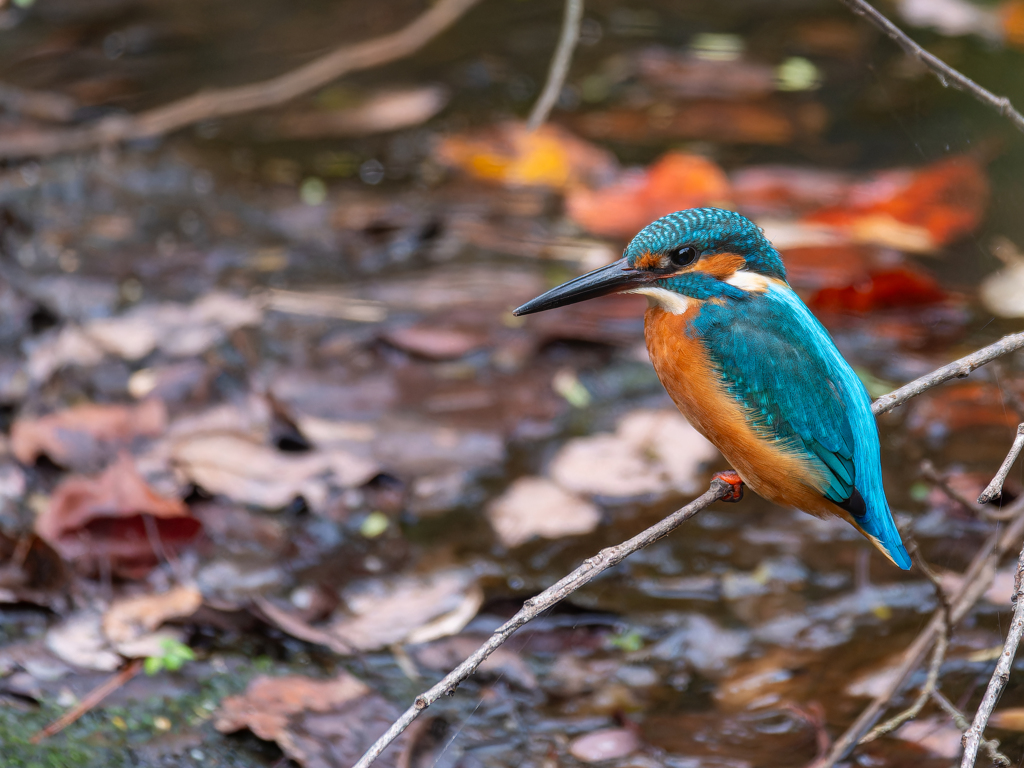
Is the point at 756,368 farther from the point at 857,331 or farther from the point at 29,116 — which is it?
the point at 29,116

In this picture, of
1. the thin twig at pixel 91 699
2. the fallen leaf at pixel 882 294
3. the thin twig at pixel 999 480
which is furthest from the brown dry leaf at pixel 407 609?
the fallen leaf at pixel 882 294

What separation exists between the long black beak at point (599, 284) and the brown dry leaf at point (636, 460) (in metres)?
1.07

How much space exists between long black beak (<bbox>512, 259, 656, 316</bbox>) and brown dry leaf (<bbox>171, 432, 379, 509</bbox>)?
112 centimetres

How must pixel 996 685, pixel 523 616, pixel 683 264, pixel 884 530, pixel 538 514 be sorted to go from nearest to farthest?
pixel 996 685, pixel 523 616, pixel 884 530, pixel 683 264, pixel 538 514

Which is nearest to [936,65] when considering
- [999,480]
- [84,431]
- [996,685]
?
[999,480]

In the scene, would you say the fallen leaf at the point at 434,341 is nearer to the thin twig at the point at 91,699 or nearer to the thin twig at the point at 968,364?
the thin twig at the point at 91,699

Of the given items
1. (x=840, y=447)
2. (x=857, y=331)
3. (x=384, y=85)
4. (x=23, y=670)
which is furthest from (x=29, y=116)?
(x=840, y=447)

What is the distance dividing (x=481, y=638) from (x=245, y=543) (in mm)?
766

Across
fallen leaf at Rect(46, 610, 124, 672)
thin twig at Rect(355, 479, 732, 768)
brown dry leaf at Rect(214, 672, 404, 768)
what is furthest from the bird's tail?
fallen leaf at Rect(46, 610, 124, 672)

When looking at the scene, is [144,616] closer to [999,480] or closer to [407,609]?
[407,609]

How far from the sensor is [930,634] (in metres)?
2.49

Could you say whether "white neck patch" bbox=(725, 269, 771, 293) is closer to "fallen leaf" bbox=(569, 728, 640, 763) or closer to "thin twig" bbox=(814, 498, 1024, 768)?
"thin twig" bbox=(814, 498, 1024, 768)

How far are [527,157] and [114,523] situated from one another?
9.69ft

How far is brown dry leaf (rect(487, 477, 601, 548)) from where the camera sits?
3.11 metres
